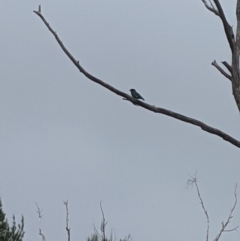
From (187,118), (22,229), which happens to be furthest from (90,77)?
(22,229)

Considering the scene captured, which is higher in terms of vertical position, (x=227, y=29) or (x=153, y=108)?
(x=227, y=29)

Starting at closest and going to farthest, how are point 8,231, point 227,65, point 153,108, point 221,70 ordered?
point 153,108, point 227,65, point 221,70, point 8,231

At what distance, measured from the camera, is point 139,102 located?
5.70 m

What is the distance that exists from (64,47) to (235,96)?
120cm

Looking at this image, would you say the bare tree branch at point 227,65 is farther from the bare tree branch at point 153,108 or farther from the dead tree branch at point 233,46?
the bare tree branch at point 153,108

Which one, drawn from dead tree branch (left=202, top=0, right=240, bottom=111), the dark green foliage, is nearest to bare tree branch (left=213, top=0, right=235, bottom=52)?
dead tree branch (left=202, top=0, right=240, bottom=111)

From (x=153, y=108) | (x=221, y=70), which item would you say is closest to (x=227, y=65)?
(x=221, y=70)

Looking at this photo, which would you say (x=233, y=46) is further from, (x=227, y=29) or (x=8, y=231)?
(x=8, y=231)

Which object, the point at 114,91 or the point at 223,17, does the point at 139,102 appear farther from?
the point at 223,17

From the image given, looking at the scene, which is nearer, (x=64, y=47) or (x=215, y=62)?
(x=64, y=47)

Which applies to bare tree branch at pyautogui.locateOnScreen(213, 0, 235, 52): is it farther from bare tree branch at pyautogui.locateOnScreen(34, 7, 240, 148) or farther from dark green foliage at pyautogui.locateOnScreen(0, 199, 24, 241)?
dark green foliage at pyautogui.locateOnScreen(0, 199, 24, 241)

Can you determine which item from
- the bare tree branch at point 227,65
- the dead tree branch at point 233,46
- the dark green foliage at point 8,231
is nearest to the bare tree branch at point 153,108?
the dead tree branch at point 233,46

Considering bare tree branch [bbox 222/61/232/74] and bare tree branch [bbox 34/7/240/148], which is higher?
bare tree branch [bbox 222/61/232/74]

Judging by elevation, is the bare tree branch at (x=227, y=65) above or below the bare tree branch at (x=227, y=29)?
below
